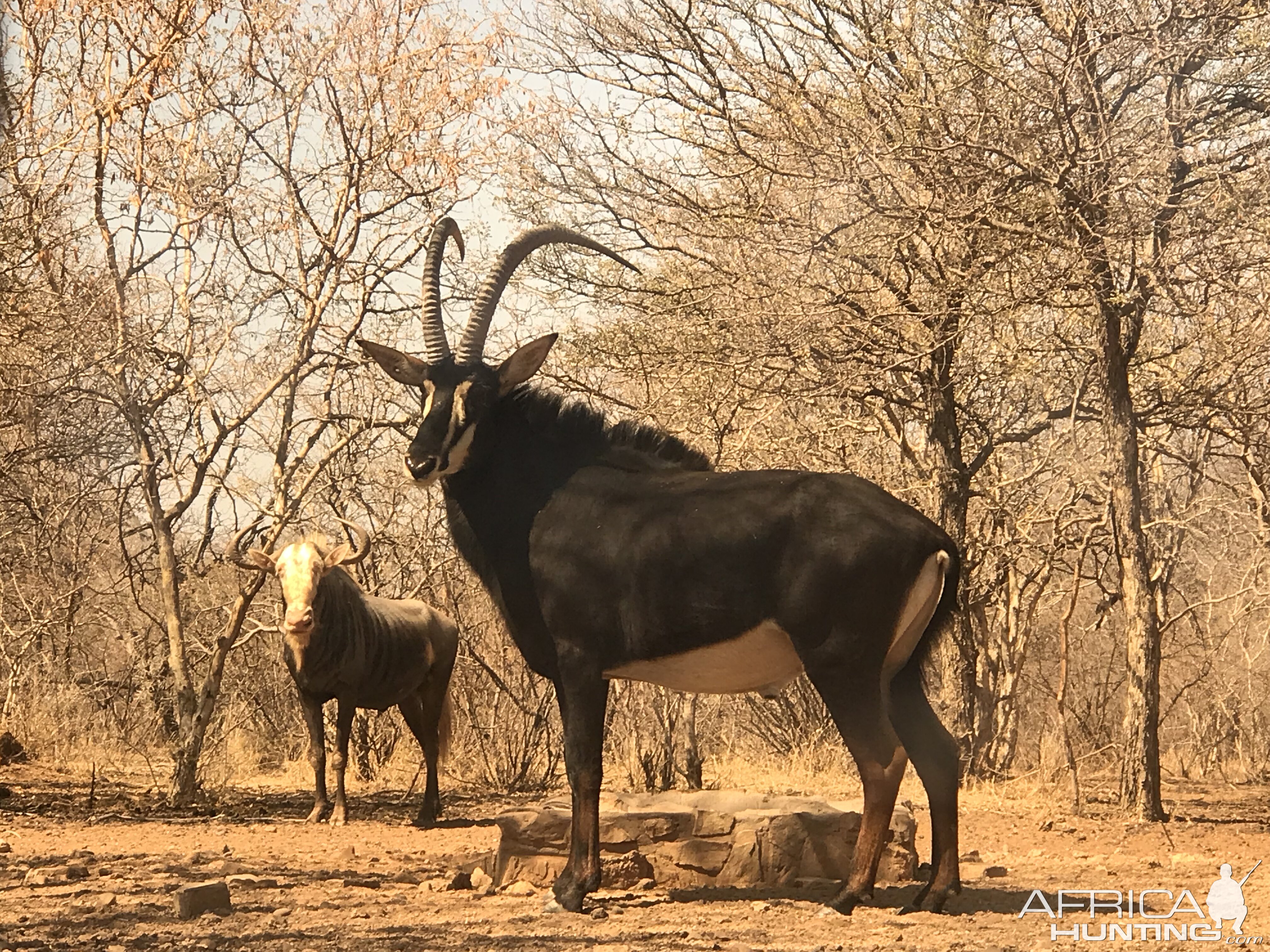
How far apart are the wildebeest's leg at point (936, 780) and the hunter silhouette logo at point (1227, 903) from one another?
3.87 feet

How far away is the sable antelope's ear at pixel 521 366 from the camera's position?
7695 mm

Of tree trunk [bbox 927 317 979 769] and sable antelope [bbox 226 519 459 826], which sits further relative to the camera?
tree trunk [bbox 927 317 979 769]

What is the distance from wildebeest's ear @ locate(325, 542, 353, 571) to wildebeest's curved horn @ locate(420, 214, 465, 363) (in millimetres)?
4241

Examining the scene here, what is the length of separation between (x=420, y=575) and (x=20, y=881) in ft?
28.8

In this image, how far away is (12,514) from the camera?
1391cm

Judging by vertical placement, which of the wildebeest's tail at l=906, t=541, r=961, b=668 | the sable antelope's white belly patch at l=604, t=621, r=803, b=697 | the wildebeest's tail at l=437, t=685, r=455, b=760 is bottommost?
the wildebeest's tail at l=437, t=685, r=455, b=760

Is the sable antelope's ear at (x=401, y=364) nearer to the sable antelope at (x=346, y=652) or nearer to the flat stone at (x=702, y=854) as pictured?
the flat stone at (x=702, y=854)

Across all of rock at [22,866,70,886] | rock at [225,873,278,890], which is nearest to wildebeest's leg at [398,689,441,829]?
rock at [225,873,278,890]

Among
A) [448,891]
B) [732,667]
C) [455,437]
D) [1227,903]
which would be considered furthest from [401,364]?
[1227,903]

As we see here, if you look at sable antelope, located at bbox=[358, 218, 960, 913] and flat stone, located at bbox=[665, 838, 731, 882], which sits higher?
sable antelope, located at bbox=[358, 218, 960, 913]

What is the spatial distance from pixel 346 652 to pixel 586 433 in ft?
15.9

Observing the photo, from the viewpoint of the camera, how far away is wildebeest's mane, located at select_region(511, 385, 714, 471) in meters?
7.93

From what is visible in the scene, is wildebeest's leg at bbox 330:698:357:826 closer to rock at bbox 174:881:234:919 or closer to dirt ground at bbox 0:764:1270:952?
dirt ground at bbox 0:764:1270:952

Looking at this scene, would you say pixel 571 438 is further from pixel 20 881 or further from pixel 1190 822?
pixel 1190 822
